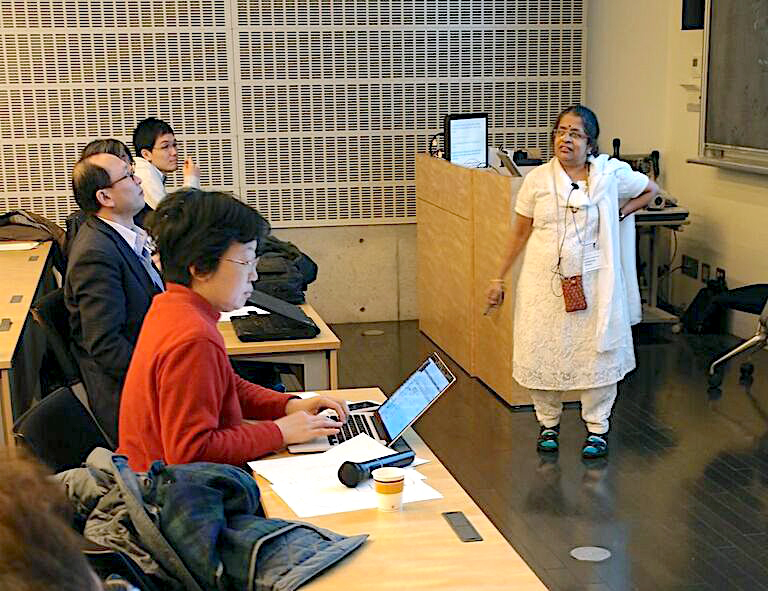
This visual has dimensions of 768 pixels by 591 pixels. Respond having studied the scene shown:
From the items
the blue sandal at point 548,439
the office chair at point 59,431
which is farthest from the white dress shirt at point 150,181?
the office chair at point 59,431

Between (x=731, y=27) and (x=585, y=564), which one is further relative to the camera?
(x=731, y=27)

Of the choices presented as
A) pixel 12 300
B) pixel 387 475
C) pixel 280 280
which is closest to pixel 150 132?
pixel 12 300

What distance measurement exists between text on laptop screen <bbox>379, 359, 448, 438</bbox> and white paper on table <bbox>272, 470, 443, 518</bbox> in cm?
24

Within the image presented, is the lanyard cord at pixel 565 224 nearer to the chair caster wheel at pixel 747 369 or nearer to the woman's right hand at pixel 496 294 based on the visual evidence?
the woman's right hand at pixel 496 294

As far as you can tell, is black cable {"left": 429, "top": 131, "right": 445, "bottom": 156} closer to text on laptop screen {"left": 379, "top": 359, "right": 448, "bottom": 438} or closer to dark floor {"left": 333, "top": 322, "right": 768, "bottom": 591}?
dark floor {"left": 333, "top": 322, "right": 768, "bottom": 591}

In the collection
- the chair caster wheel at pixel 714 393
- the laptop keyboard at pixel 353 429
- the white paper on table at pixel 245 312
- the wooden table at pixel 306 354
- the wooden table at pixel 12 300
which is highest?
the laptop keyboard at pixel 353 429

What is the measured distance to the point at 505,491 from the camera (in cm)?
469

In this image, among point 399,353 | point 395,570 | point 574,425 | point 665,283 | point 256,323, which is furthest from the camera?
point 665,283

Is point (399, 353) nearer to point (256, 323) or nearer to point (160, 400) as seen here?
point (256, 323)

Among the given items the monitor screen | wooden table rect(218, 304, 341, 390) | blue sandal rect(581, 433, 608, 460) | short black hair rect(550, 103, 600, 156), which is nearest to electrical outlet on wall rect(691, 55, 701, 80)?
the monitor screen

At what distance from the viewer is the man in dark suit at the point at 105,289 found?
3629 mm

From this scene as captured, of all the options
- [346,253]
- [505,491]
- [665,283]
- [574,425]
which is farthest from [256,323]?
[665,283]

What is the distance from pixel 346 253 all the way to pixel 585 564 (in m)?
4.64

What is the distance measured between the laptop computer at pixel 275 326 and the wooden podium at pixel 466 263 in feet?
5.93
